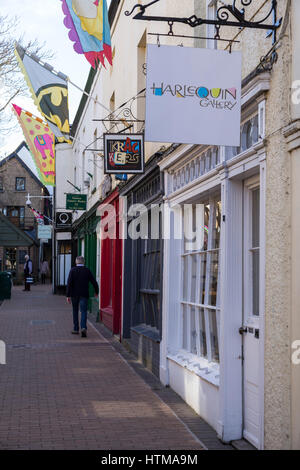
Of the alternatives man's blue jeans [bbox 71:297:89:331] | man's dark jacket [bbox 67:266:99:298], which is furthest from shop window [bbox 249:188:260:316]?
man's dark jacket [bbox 67:266:99:298]

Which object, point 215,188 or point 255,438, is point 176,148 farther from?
point 255,438

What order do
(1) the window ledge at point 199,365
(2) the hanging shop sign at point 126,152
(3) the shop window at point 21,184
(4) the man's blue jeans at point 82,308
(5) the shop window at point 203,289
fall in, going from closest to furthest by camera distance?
(1) the window ledge at point 199,365 → (5) the shop window at point 203,289 → (2) the hanging shop sign at point 126,152 → (4) the man's blue jeans at point 82,308 → (3) the shop window at point 21,184

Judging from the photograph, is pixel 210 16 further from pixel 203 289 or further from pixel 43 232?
pixel 43 232

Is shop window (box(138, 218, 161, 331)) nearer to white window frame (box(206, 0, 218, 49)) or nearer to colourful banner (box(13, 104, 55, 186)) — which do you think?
white window frame (box(206, 0, 218, 49))

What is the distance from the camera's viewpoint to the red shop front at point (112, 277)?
46.5ft

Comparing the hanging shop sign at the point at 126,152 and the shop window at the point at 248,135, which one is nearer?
the shop window at the point at 248,135

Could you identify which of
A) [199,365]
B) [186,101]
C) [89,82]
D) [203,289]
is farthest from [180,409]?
[89,82]

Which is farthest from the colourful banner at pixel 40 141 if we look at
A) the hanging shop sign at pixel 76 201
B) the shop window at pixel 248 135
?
the shop window at pixel 248 135

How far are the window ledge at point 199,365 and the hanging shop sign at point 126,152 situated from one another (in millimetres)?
3493

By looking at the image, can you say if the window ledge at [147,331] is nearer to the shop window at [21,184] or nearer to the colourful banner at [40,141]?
the colourful banner at [40,141]

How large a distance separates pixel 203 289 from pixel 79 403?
208 cm

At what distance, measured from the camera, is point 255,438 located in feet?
18.0

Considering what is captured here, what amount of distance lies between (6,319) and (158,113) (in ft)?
45.4

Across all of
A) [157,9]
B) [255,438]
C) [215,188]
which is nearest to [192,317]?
[215,188]
